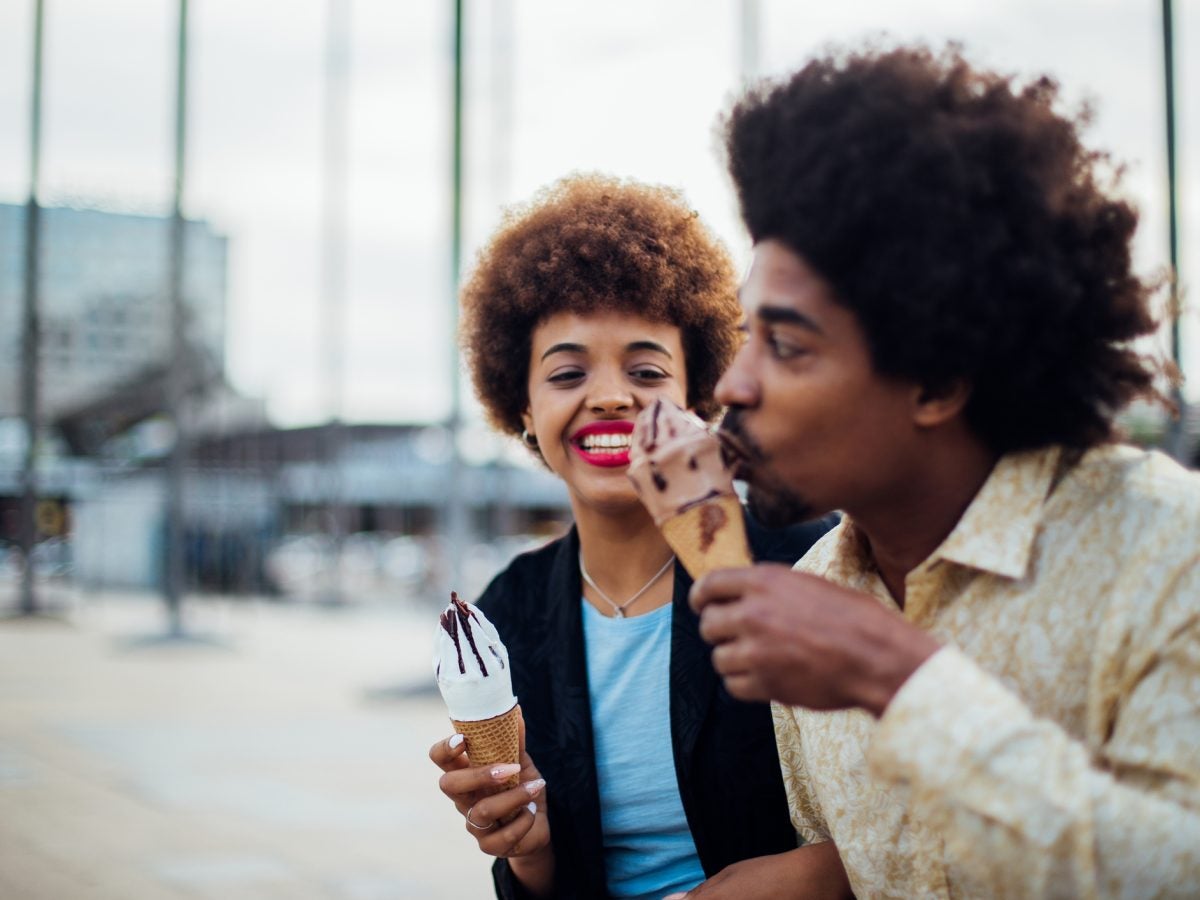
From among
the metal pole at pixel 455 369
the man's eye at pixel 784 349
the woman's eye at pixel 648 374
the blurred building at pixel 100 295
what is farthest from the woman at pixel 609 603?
the blurred building at pixel 100 295

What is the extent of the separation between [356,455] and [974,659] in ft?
107

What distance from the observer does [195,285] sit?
17.1m

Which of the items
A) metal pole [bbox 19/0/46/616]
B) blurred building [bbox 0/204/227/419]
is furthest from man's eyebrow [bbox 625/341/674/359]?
metal pole [bbox 19/0/46/616]

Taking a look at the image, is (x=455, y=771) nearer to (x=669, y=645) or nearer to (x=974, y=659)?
(x=669, y=645)

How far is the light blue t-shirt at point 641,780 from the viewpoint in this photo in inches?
94.3

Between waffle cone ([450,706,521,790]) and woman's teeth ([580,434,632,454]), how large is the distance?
2.08 feet

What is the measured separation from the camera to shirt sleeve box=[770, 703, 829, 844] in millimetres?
2094

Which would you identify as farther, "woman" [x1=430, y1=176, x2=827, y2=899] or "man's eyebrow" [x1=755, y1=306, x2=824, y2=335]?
"woman" [x1=430, y1=176, x2=827, y2=899]

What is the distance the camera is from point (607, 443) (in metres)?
2.57

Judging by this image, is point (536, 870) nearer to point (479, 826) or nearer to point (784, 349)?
point (479, 826)

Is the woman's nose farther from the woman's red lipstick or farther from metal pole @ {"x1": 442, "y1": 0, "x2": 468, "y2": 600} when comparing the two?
metal pole @ {"x1": 442, "y1": 0, "x2": 468, "y2": 600}

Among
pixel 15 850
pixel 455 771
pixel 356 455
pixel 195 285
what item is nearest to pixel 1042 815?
pixel 455 771

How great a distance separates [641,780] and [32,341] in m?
18.7

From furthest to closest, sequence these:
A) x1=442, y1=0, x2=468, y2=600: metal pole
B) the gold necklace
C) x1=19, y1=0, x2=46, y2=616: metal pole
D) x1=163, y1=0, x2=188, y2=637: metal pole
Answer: x1=19, y1=0, x2=46, y2=616: metal pole < x1=163, y1=0, x2=188, y2=637: metal pole < x1=442, y1=0, x2=468, y2=600: metal pole < the gold necklace
